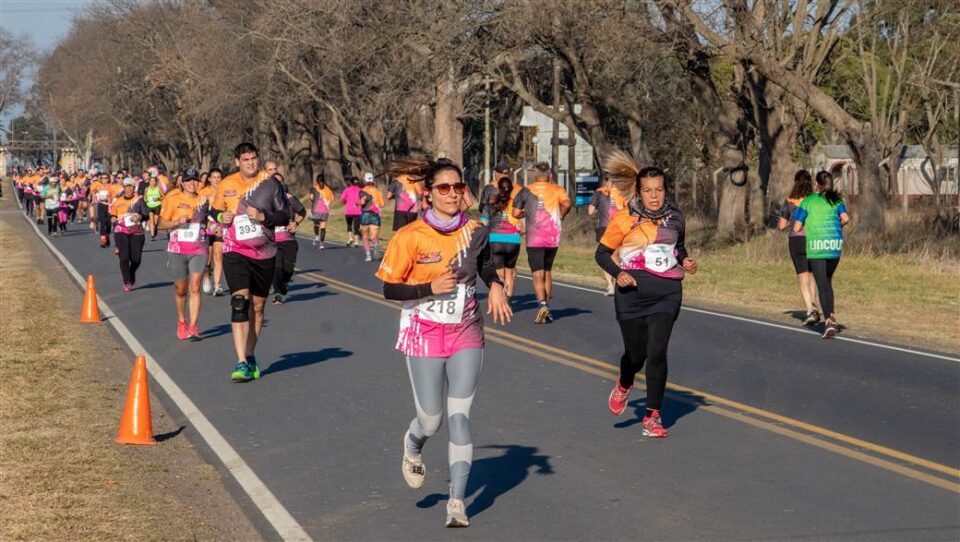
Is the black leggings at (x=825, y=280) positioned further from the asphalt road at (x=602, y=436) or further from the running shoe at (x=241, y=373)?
the running shoe at (x=241, y=373)

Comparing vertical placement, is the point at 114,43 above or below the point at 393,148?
above

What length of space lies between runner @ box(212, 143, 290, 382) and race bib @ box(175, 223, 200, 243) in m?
3.34

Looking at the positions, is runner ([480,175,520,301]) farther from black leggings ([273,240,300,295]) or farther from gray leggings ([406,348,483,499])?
gray leggings ([406,348,483,499])

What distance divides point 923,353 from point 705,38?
52.0ft

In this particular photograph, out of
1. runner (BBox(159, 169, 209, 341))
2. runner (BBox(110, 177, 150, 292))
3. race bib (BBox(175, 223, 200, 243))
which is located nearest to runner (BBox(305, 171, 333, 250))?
runner (BBox(110, 177, 150, 292))

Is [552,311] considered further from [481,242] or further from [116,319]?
[481,242]

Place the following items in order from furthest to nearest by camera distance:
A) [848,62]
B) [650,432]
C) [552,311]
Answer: [848,62], [552,311], [650,432]

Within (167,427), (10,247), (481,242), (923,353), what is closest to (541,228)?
(923,353)

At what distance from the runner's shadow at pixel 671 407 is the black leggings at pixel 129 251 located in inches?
504

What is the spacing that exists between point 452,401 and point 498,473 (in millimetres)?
1478

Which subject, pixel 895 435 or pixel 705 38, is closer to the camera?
pixel 895 435

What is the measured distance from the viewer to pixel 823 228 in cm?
1589

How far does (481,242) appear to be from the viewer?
7.50 metres

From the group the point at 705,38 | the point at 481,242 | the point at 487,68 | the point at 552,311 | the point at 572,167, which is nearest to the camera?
the point at 481,242
